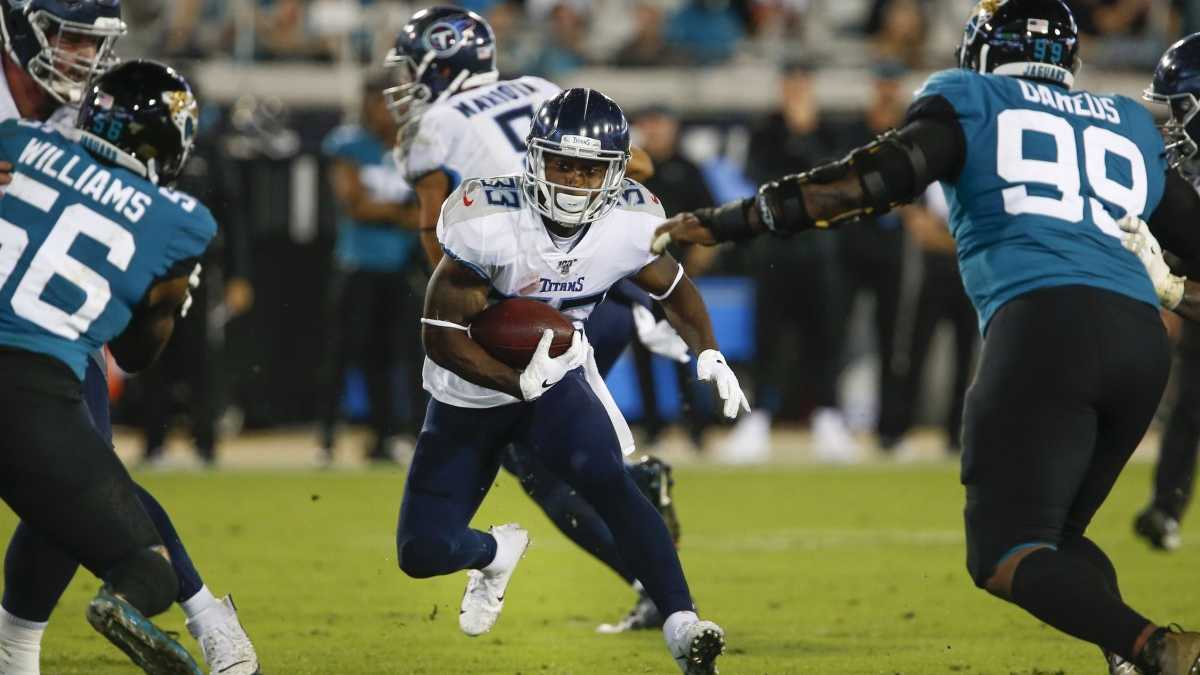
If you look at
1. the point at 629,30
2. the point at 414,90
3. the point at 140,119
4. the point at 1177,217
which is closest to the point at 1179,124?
the point at 1177,217

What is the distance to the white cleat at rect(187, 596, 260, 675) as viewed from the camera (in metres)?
4.36

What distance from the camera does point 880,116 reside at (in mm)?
10445

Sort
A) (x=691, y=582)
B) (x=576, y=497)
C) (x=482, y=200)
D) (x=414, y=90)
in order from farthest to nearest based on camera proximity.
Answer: (x=691, y=582)
(x=414, y=90)
(x=576, y=497)
(x=482, y=200)

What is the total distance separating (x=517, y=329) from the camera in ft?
15.1

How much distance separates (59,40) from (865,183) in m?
2.55

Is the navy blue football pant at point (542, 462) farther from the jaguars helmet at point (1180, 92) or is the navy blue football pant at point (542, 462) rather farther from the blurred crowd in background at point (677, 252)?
the blurred crowd in background at point (677, 252)

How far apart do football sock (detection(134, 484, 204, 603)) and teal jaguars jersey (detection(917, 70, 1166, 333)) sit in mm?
2026

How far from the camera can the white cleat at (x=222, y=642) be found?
4.36m

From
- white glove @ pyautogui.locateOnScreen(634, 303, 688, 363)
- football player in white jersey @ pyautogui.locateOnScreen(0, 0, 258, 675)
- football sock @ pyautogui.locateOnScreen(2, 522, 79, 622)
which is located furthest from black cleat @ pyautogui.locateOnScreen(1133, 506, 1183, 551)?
football sock @ pyautogui.locateOnScreen(2, 522, 79, 622)

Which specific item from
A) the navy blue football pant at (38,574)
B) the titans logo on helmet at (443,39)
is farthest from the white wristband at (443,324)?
the titans logo on helmet at (443,39)

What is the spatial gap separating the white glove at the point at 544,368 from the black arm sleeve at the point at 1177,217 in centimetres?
149

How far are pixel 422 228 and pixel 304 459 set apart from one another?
5.08 meters

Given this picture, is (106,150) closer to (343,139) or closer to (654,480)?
(654,480)

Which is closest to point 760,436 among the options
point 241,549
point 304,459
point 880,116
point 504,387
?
point 880,116
